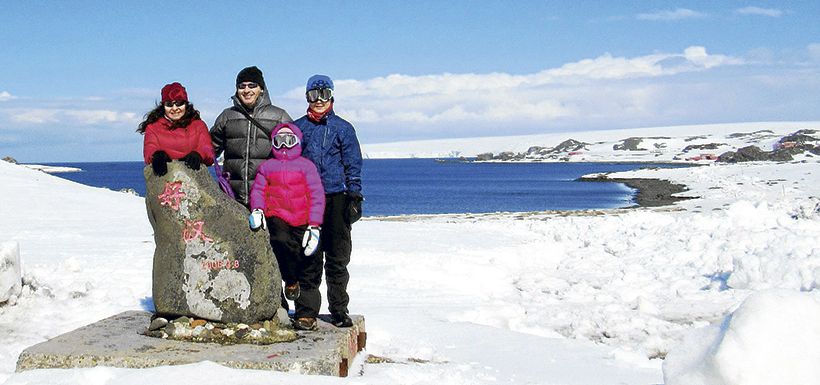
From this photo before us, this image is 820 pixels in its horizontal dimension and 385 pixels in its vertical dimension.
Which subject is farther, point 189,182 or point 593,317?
point 593,317

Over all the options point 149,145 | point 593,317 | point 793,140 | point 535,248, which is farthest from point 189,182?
point 793,140

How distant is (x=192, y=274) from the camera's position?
5625 millimetres

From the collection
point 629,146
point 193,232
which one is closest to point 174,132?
point 193,232

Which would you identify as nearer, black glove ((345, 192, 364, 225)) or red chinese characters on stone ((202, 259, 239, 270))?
red chinese characters on stone ((202, 259, 239, 270))

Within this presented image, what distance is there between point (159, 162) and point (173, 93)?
543 mm

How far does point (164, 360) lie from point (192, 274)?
0.93 metres

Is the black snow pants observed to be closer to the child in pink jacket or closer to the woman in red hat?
the child in pink jacket

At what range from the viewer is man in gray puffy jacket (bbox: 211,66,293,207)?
5.82m

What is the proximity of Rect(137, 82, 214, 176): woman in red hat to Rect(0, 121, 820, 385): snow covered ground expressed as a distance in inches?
65.9

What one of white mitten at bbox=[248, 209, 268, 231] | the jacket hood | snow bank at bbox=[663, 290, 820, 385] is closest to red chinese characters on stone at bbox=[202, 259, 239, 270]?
white mitten at bbox=[248, 209, 268, 231]

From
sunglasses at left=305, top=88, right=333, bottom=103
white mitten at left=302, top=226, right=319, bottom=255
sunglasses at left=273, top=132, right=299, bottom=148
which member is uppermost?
sunglasses at left=305, top=88, right=333, bottom=103

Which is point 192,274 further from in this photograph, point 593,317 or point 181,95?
point 593,317

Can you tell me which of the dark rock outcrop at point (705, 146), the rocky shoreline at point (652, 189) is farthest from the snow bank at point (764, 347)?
the dark rock outcrop at point (705, 146)

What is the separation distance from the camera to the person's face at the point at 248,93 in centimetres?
582
